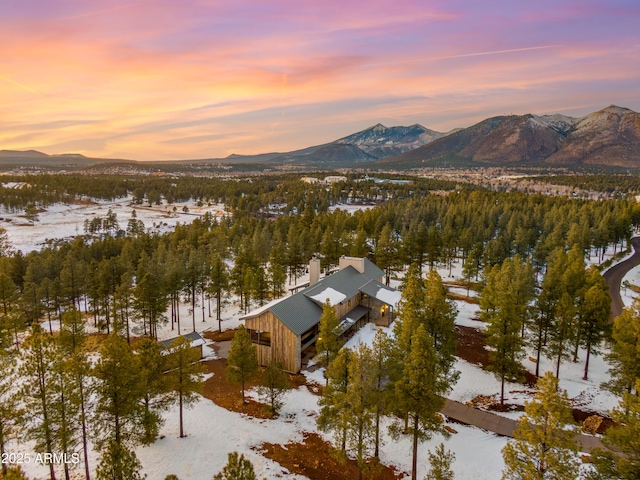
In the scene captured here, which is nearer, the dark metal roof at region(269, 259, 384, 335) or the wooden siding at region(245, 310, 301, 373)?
the wooden siding at region(245, 310, 301, 373)

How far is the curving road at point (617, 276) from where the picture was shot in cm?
4881

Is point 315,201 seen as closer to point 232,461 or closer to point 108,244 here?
point 108,244

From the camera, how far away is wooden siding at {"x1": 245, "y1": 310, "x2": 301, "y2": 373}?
31.9m

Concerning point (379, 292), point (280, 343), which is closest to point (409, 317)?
point (280, 343)

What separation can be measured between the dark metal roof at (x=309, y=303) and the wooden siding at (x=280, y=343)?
67cm

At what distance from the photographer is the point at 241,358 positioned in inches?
1035

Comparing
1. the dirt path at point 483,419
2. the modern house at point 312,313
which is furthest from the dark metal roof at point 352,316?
the dirt path at point 483,419

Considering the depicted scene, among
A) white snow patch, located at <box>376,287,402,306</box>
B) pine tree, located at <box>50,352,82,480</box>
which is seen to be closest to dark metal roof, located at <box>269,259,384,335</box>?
white snow patch, located at <box>376,287,402,306</box>

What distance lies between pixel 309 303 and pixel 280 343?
191 inches

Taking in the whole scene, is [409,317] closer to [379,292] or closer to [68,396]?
[68,396]

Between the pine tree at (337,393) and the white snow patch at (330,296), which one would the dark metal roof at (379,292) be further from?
the pine tree at (337,393)

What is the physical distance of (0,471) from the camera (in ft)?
59.8

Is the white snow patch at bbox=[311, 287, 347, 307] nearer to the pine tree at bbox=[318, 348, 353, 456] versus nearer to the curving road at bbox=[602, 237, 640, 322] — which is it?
the pine tree at bbox=[318, 348, 353, 456]

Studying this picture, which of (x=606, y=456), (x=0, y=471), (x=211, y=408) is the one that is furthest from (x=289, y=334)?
(x=606, y=456)
